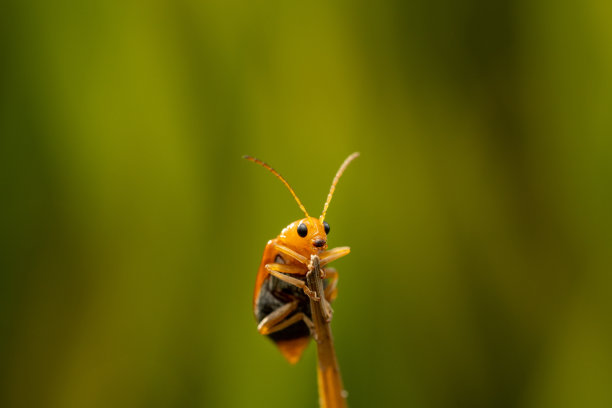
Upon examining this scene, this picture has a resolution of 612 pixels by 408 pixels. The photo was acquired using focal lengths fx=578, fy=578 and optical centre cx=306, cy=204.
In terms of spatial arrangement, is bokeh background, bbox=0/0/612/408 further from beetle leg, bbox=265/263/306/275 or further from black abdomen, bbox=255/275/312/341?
beetle leg, bbox=265/263/306/275

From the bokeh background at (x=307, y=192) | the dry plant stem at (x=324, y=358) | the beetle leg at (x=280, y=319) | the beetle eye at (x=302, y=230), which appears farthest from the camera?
the bokeh background at (x=307, y=192)

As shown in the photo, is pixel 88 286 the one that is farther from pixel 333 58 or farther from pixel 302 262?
pixel 333 58

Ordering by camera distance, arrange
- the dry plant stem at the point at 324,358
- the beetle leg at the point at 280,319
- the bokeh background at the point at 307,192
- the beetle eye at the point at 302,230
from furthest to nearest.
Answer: the bokeh background at the point at 307,192 → the beetle leg at the point at 280,319 → the beetle eye at the point at 302,230 → the dry plant stem at the point at 324,358

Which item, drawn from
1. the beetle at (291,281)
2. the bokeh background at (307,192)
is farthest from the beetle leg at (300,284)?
the bokeh background at (307,192)

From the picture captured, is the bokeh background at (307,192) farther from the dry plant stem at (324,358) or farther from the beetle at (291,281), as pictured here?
the dry plant stem at (324,358)

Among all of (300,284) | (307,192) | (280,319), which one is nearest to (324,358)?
(300,284)

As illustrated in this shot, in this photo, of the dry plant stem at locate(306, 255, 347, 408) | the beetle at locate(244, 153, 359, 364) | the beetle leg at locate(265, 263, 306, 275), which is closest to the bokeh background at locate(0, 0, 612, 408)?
the beetle at locate(244, 153, 359, 364)
